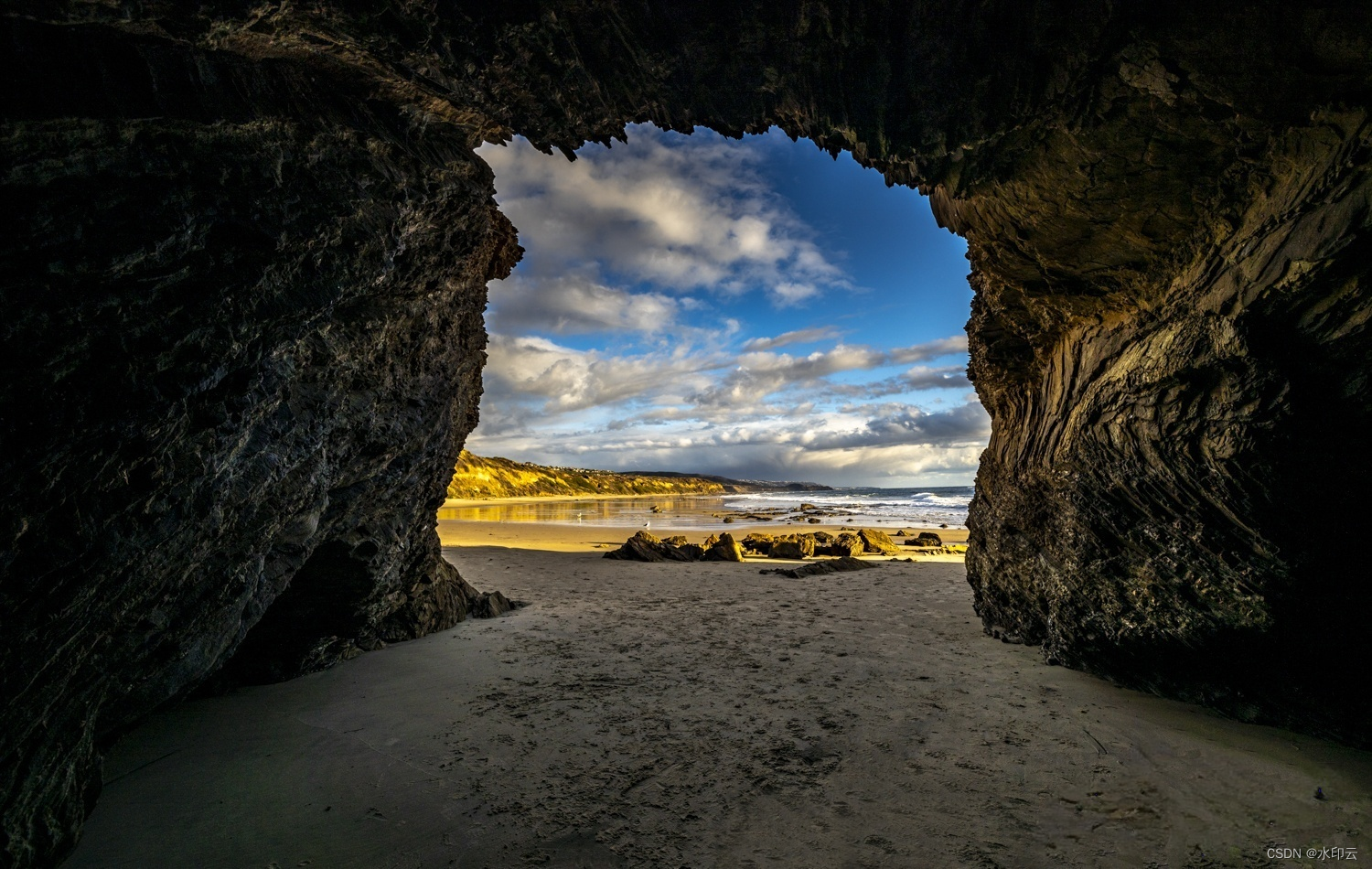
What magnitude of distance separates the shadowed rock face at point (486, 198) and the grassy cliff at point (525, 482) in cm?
4805

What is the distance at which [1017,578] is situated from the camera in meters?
6.61

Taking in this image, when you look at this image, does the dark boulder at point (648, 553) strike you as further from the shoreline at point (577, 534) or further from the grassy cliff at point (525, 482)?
the grassy cliff at point (525, 482)

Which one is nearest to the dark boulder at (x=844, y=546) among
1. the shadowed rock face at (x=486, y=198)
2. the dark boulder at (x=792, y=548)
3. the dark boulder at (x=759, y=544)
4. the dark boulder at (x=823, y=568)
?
the dark boulder at (x=792, y=548)

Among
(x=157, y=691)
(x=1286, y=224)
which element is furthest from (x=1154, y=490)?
(x=157, y=691)

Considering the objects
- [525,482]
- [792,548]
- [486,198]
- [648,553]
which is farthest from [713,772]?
[525,482]

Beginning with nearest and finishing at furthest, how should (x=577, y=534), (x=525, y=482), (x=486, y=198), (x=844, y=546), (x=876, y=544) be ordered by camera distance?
(x=486, y=198) → (x=844, y=546) → (x=876, y=544) → (x=577, y=534) → (x=525, y=482)

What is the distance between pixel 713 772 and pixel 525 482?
7084 cm

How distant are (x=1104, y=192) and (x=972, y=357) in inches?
152

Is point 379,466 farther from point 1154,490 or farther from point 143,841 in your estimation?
point 1154,490

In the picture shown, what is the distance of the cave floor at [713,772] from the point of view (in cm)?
302

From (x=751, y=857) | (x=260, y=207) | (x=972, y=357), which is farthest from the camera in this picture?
(x=972, y=357)

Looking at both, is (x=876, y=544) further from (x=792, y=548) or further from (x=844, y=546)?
(x=792, y=548)

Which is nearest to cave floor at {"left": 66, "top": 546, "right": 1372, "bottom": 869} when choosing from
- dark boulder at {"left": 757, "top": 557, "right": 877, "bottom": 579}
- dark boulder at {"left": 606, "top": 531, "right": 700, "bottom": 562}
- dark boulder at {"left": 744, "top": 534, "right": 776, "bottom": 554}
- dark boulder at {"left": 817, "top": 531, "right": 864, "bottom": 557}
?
dark boulder at {"left": 757, "top": 557, "right": 877, "bottom": 579}

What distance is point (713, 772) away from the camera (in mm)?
3826
